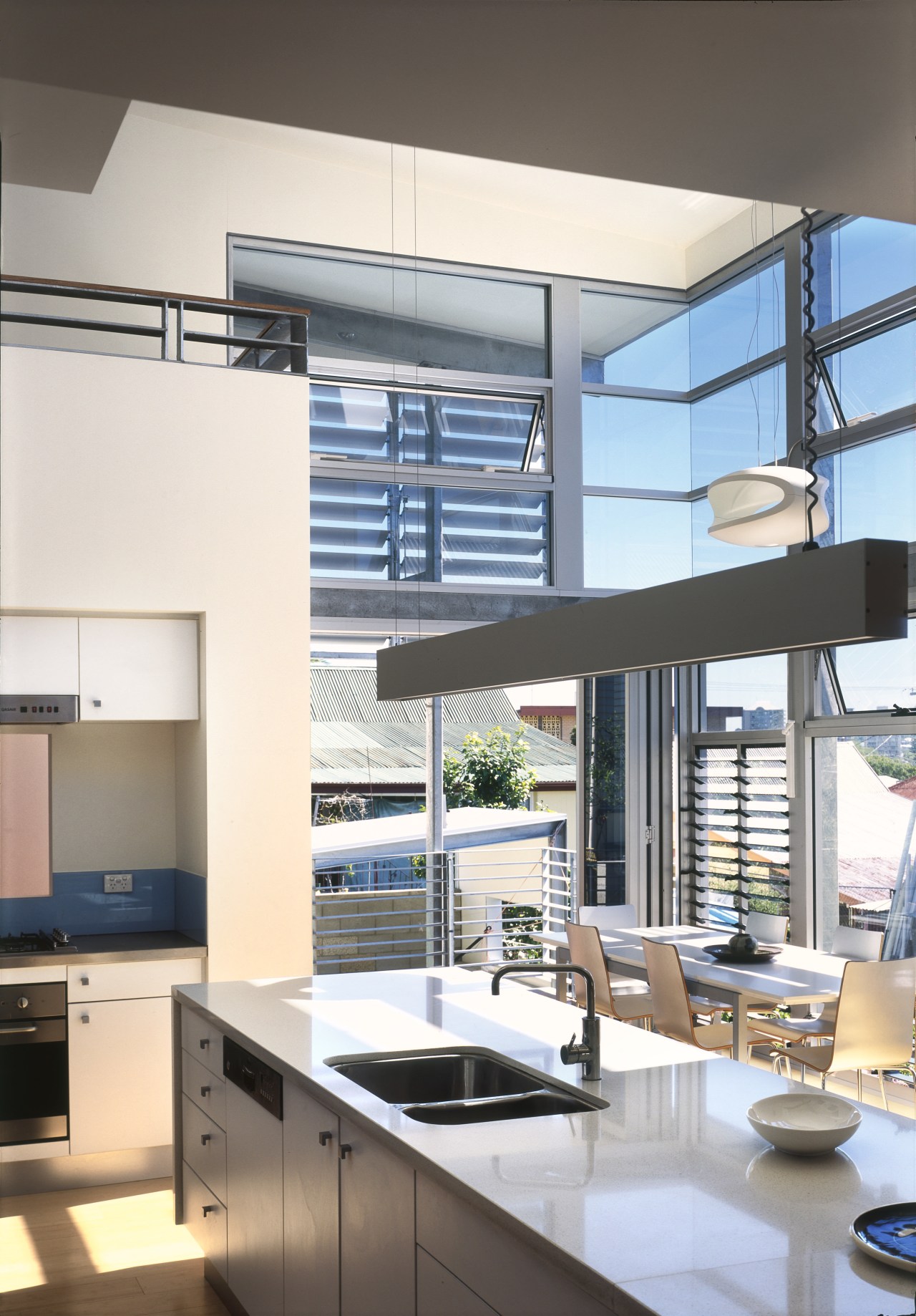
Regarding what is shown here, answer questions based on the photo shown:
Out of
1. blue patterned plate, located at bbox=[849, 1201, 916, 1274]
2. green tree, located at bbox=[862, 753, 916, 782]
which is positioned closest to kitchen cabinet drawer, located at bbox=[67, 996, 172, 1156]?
blue patterned plate, located at bbox=[849, 1201, 916, 1274]

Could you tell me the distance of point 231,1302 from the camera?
349 centimetres

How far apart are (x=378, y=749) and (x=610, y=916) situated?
170 centimetres

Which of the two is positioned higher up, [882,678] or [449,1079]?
[882,678]

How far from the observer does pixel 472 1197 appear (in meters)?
1.95

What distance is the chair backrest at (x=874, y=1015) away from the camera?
4566mm

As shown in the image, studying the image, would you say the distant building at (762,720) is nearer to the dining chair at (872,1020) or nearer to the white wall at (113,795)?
the dining chair at (872,1020)

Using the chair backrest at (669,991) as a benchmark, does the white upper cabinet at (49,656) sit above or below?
above

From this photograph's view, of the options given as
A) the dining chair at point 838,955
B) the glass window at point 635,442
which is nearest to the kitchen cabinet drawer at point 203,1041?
the dining chair at point 838,955

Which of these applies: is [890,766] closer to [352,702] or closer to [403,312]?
[352,702]

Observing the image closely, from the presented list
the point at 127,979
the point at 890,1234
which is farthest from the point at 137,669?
the point at 890,1234

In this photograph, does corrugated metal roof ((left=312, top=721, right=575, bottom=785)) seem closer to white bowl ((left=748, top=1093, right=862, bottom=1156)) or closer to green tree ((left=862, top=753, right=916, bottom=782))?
green tree ((left=862, top=753, right=916, bottom=782))

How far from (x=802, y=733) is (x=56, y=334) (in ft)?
14.2

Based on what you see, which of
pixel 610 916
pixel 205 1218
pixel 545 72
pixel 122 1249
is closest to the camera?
pixel 545 72

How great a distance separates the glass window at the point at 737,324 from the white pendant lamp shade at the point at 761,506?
365cm
